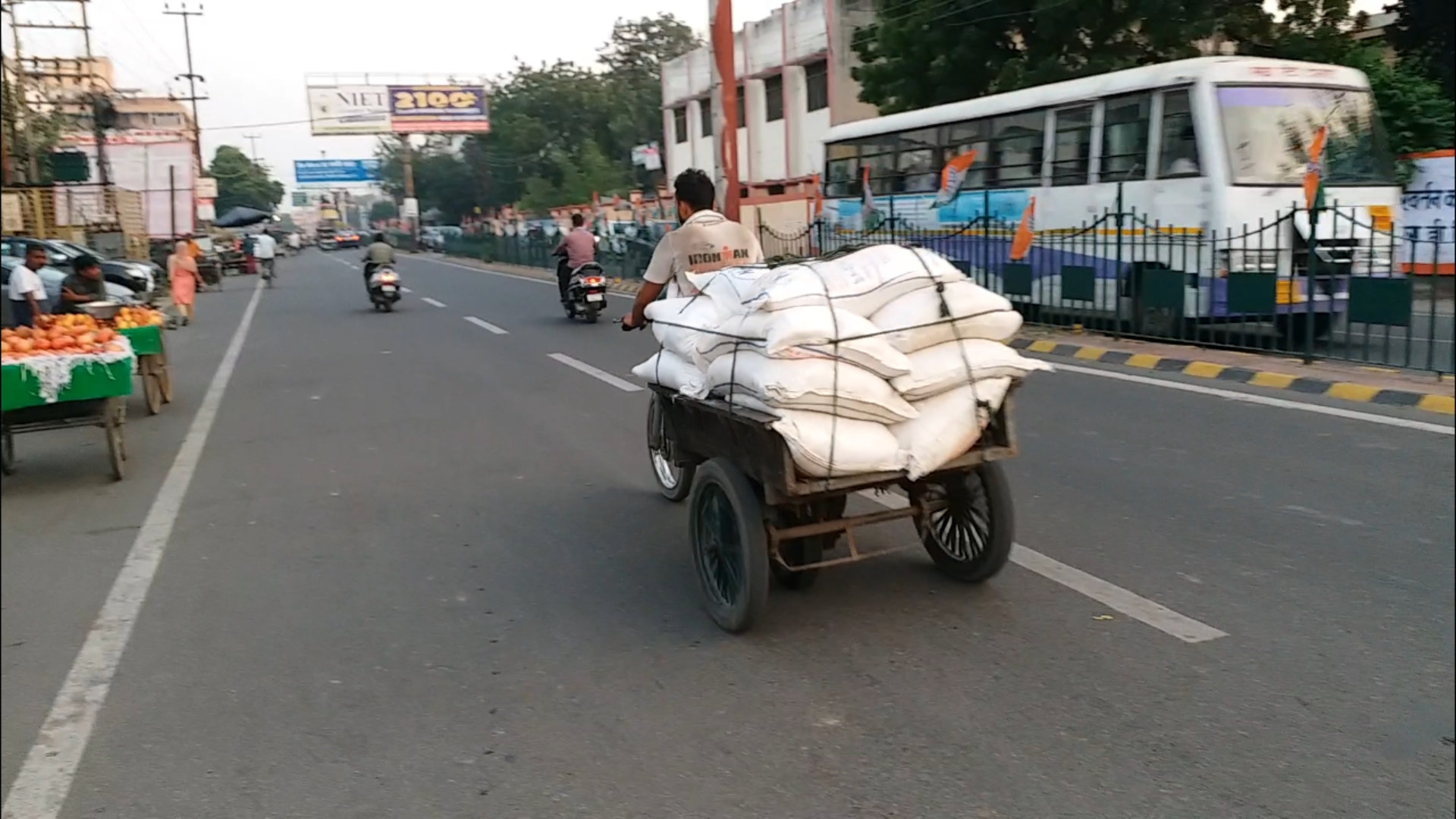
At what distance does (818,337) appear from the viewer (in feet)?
12.9

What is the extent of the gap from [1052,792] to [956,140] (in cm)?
1302

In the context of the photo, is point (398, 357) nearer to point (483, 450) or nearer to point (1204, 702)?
point (483, 450)

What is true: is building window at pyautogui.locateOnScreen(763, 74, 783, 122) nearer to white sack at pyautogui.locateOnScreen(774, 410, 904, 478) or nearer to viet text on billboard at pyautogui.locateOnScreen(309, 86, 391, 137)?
viet text on billboard at pyautogui.locateOnScreen(309, 86, 391, 137)

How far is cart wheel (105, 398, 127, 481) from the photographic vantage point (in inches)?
283

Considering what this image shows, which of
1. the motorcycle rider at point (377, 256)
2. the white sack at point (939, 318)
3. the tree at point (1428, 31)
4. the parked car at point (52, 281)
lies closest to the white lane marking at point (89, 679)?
the white sack at point (939, 318)

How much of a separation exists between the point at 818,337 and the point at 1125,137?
974 centimetres

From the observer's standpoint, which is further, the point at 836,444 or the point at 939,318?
the point at 939,318

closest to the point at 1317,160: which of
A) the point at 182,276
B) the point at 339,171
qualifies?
the point at 182,276

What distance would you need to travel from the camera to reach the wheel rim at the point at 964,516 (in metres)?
4.57

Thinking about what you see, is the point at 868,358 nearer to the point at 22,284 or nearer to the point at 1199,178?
the point at 1199,178

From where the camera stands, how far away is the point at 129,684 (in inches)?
161

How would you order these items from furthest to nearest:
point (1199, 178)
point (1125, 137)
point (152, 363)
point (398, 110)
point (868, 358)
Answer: point (398, 110) < point (1125, 137) < point (1199, 178) < point (152, 363) < point (868, 358)

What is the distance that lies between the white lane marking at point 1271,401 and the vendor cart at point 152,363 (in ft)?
25.8

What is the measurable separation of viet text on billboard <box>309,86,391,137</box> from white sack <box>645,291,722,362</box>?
52.9 m
